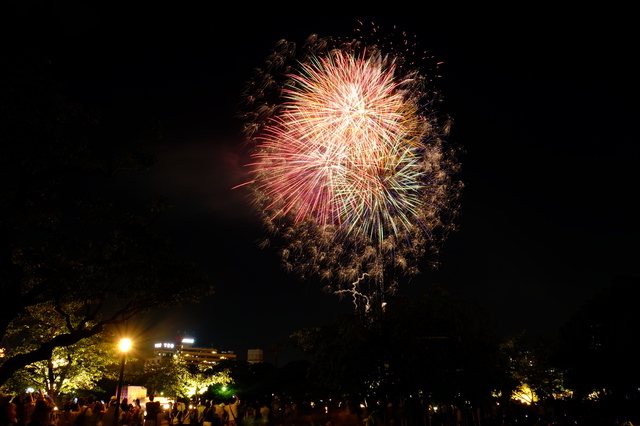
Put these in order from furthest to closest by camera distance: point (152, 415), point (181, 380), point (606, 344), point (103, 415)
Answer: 1. point (181, 380)
2. point (606, 344)
3. point (152, 415)
4. point (103, 415)

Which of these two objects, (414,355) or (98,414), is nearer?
(414,355)

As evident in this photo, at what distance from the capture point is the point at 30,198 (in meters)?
12.4

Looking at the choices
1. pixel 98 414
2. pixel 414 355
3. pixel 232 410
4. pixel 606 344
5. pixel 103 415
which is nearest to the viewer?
pixel 414 355

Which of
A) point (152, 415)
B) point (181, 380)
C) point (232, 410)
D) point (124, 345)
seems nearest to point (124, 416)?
point (152, 415)

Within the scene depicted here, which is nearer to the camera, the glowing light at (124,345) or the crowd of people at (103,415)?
the crowd of people at (103,415)

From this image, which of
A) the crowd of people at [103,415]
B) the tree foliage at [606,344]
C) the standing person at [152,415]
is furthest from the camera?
the tree foliage at [606,344]

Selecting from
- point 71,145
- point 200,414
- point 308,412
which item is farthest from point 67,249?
point 308,412

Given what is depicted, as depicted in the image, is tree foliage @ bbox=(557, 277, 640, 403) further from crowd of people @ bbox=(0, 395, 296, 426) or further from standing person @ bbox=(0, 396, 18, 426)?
standing person @ bbox=(0, 396, 18, 426)

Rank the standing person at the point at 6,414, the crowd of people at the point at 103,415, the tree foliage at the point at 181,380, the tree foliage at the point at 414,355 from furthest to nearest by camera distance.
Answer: the tree foliage at the point at 181,380 < the crowd of people at the point at 103,415 < the standing person at the point at 6,414 < the tree foliage at the point at 414,355

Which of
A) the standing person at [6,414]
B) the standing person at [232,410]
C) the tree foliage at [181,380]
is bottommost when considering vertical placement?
the standing person at [232,410]

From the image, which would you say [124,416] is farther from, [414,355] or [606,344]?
[606,344]

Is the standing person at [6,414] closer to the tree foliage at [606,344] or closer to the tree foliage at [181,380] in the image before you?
the tree foliage at [606,344]

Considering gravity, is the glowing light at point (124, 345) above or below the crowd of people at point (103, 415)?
above

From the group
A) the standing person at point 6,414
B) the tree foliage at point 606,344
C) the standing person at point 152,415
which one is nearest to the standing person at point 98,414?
the standing person at point 152,415
